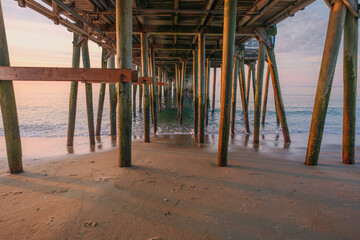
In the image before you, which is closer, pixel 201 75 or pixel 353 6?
pixel 353 6

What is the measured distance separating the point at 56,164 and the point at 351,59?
6.15m

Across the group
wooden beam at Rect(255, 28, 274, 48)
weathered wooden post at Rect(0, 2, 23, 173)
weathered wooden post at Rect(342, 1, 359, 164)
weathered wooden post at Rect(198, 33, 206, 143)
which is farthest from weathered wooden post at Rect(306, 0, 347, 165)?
weathered wooden post at Rect(0, 2, 23, 173)

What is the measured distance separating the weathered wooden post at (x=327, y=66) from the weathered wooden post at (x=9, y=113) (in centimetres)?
541

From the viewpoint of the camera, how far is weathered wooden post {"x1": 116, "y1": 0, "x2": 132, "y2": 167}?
3500 millimetres

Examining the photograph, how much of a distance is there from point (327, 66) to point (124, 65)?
370cm

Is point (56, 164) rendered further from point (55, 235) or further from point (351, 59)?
point (351, 59)

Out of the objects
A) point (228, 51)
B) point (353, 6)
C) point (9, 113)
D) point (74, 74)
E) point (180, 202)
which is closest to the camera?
point (180, 202)

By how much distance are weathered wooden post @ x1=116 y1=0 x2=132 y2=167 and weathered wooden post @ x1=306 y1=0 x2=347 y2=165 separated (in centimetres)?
357

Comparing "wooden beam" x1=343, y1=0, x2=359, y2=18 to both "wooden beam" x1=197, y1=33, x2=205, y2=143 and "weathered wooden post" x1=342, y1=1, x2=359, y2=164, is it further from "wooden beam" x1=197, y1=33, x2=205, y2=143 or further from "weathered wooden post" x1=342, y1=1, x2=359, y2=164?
"wooden beam" x1=197, y1=33, x2=205, y2=143

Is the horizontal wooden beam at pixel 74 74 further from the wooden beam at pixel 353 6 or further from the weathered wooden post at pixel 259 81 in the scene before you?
the weathered wooden post at pixel 259 81

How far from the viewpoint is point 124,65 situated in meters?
3.55

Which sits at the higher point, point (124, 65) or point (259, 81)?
point (124, 65)

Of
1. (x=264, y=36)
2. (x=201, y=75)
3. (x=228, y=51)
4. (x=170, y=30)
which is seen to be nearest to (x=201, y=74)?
(x=201, y=75)

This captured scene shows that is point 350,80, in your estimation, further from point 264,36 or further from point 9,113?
point 9,113
